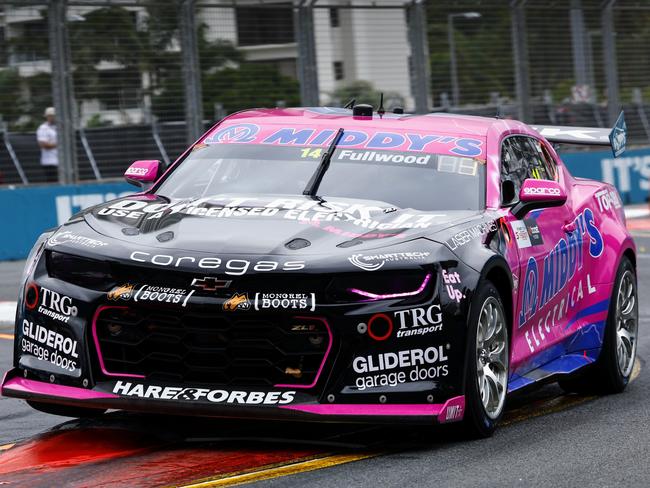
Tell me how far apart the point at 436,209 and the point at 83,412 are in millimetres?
1997

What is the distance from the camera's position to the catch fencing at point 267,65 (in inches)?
702

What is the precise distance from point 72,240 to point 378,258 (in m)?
1.42

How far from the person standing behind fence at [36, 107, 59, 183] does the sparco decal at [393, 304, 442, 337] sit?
12198 mm

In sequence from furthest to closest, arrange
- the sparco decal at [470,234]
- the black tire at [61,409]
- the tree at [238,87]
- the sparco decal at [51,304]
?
the tree at [238,87] → the black tire at [61,409] → the sparco decal at [470,234] → the sparco decal at [51,304]

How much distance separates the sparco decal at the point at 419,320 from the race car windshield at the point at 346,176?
1.12 m

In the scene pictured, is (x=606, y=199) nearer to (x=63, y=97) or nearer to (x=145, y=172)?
(x=145, y=172)

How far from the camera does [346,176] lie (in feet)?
24.4

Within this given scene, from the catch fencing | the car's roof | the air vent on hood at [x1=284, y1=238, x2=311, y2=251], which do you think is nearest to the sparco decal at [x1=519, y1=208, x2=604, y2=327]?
the car's roof

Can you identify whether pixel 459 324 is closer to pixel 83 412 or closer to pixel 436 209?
pixel 436 209

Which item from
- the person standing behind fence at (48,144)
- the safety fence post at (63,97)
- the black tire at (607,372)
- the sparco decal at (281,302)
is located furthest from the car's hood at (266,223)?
the safety fence post at (63,97)

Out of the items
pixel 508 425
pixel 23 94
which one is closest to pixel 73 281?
pixel 508 425

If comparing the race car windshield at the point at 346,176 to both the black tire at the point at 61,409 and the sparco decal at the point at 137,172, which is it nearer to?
the sparco decal at the point at 137,172

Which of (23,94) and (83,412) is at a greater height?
(23,94)

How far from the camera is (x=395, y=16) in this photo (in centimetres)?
2147
